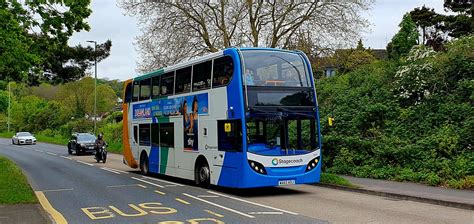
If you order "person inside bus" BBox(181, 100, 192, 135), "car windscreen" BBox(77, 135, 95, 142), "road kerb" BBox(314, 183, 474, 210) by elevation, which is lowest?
"road kerb" BBox(314, 183, 474, 210)

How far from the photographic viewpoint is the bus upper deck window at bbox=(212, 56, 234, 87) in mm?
14078

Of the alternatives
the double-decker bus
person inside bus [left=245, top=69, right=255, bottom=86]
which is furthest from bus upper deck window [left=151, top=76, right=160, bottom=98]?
person inside bus [left=245, top=69, right=255, bottom=86]

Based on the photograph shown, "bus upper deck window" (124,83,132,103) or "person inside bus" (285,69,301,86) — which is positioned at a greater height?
"bus upper deck window" (124,83,132,103)

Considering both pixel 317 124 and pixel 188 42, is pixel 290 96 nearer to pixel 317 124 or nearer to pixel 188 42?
pixel 317 124

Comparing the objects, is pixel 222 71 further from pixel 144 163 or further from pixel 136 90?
pixel 144 163

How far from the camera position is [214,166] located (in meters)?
14.9

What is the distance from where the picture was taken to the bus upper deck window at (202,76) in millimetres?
15266

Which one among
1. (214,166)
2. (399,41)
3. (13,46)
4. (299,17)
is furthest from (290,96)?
(399,41)

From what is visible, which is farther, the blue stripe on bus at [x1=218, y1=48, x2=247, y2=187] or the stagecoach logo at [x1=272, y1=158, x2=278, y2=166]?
the stagecoach logo at [x1=272, y1=158, x2=278, y2=166]

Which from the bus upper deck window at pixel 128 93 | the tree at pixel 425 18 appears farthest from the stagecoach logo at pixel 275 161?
the tree at pixel 425 18

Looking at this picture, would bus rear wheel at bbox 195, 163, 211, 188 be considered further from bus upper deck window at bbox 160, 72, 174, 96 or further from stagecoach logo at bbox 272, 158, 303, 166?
bus upper deck window at bbox 160, 72, 174, 96

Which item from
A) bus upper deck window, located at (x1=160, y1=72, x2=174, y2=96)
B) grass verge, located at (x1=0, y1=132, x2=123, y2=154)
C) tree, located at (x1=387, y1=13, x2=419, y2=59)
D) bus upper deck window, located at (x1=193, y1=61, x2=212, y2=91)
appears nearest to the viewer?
bus upper deck window, located at (x1=193, y1=61, x2=212, y2=91)

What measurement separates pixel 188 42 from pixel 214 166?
15.3m

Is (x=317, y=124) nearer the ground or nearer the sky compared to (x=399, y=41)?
nearer the ground
